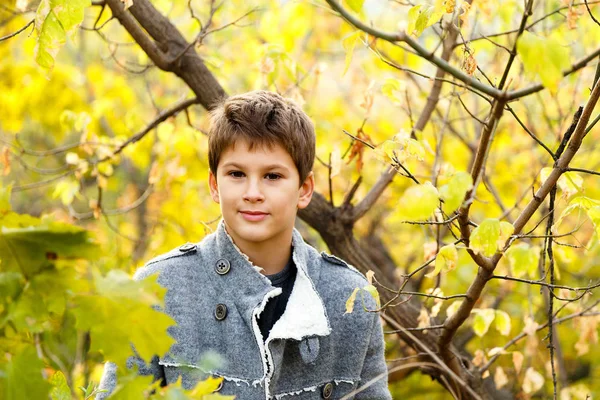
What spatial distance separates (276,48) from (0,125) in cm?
424

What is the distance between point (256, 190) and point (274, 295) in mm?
296

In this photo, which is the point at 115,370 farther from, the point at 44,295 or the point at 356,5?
the point at 356,5

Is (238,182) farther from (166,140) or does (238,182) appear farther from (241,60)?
(241,60)

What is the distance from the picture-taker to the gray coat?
191cm

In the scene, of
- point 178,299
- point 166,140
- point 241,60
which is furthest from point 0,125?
point 178,299

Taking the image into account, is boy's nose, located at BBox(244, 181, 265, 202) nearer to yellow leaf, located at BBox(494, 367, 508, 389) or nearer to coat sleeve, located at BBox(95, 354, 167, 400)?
coat sleeve, located at BBox(95, 354, 167, 400)

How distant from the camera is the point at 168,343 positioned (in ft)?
3.14

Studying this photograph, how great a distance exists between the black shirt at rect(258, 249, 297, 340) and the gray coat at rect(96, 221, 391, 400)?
0.19 ft

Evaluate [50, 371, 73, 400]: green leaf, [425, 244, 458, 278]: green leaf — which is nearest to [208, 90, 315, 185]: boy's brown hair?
[425, 244, 458, 278]: green leaf

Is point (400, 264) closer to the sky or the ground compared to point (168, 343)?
closer to the sky

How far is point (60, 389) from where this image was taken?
4.25ft

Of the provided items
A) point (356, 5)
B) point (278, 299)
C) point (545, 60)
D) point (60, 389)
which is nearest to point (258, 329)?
Answer: point (278, 299)

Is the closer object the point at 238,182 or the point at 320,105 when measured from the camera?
the point at 238,182

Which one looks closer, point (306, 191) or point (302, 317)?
point (302, 317)
